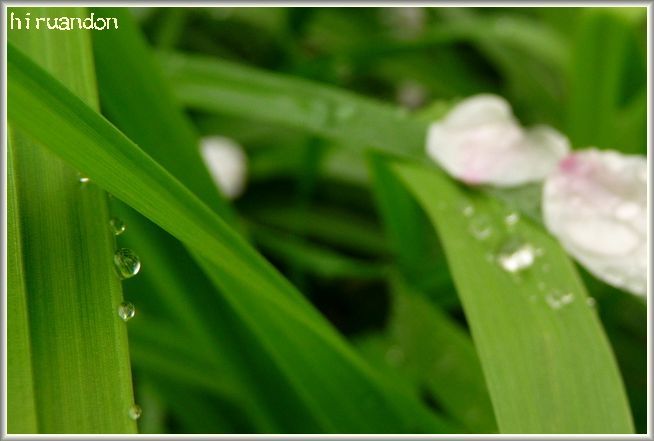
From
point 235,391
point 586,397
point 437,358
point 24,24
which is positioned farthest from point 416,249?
point 24,24

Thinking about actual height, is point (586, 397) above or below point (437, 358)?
above

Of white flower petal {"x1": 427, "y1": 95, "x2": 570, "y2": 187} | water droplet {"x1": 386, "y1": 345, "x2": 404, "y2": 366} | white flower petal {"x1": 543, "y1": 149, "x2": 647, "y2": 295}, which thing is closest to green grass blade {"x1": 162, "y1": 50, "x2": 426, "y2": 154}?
white flower petal {"x1": 427, "y1": 95, "x2": 570, "y2": 187}

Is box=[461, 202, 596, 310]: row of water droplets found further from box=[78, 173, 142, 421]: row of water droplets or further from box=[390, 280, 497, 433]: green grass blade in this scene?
box=[78, 173, 142, 421]: row of water droplets

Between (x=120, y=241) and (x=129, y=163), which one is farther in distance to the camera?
(x=120, y=241)

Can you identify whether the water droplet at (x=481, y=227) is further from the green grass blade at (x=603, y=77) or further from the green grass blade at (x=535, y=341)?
the green grass blade at (x=603, y=77)

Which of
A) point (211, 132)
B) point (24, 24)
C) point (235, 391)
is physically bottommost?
point (235, 391)

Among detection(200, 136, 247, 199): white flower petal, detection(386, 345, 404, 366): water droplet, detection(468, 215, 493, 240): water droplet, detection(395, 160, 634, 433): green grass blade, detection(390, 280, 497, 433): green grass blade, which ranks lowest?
detection(386, 345, 404, 366): water droplet

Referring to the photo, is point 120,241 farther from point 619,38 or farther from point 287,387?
point 619,38

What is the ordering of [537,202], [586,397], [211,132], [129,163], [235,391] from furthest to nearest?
[211,132] < [235,391] < [537,202] < [586,397] < [129,163]

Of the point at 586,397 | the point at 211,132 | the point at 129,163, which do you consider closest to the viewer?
the point at 129,163

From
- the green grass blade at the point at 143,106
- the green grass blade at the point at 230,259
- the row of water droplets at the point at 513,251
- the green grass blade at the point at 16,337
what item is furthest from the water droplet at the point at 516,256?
the green grass blade at the point at 16,337
